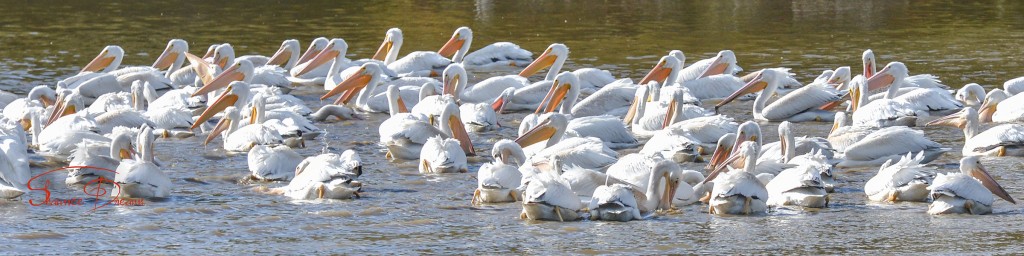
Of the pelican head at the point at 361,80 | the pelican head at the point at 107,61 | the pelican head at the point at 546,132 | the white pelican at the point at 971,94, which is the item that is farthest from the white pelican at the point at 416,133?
the pelican head at the point at 107,61

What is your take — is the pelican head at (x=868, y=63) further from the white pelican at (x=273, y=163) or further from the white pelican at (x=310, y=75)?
the white pelican at (x=273, y=163)

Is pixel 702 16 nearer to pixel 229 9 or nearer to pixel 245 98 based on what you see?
pixel 229 9

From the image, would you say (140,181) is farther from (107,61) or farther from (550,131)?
(107,61)

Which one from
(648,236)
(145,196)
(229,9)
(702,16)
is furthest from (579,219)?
(229,9)

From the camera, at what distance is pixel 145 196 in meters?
6.89

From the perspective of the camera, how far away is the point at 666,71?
1171cm

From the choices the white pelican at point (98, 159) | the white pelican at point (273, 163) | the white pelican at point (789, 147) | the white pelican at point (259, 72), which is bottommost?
the white pelican at point (259, 72)

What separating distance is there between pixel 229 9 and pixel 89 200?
1349 centimetres

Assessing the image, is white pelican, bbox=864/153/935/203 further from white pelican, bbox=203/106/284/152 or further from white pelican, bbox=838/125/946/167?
white pelican, bbox=203/106/284/152

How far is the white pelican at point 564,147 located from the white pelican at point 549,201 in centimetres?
124

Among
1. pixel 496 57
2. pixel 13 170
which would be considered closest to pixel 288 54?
pixel 496 57

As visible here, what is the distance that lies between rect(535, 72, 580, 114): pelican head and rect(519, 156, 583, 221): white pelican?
13.6 ft

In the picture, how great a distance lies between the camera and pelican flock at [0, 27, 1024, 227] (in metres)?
6.62

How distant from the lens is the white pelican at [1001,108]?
9.60 m
